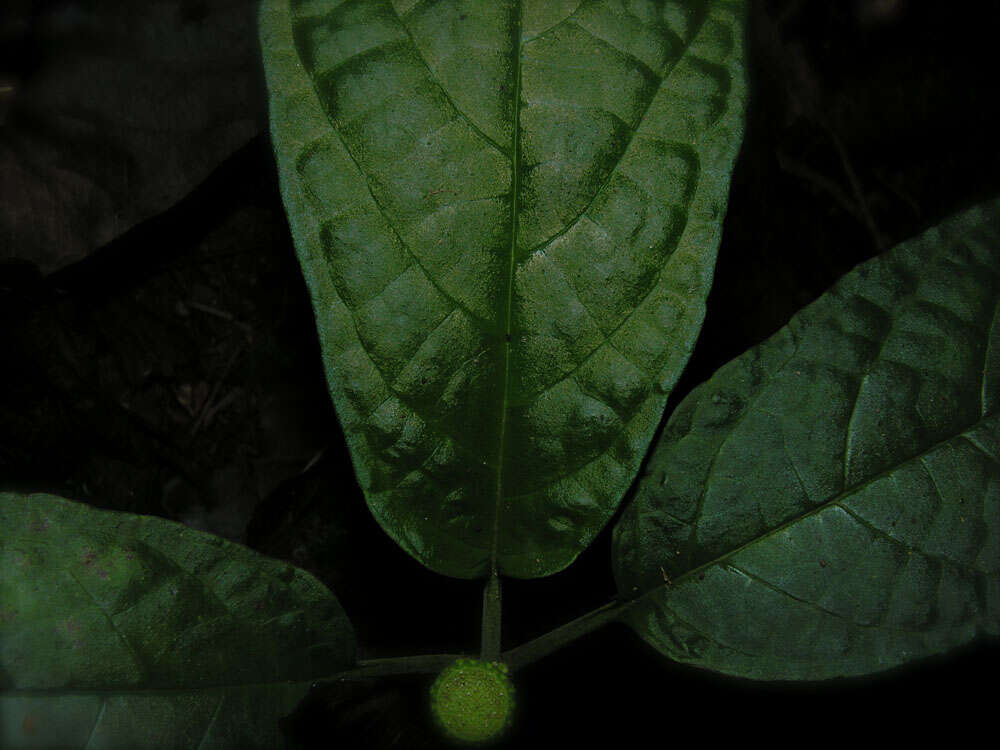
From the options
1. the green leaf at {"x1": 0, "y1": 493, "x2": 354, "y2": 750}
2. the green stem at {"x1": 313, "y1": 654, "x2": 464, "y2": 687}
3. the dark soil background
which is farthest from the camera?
the dark soil background

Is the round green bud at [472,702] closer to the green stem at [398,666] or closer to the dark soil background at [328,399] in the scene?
the green stem at [398,666]

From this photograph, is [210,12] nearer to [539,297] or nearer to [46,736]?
[539,297]

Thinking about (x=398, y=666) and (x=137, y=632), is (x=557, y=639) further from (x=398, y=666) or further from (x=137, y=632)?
(x=137, y=632)

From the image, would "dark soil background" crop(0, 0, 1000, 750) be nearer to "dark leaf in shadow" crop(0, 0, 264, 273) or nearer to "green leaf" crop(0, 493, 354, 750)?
"dark leaf in shadow" crop(0, 0, 264, 273)

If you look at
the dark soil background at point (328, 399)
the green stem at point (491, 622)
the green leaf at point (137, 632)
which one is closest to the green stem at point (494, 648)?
the green stem at point (491, 622)

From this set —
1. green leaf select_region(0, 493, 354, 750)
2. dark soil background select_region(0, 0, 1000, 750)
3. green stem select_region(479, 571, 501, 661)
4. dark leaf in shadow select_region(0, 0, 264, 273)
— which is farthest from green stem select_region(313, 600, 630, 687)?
dark leaf in shadow select_region(0, 0, 264, 273)

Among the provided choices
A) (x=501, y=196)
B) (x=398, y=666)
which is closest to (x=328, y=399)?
(x=398, y=666)
